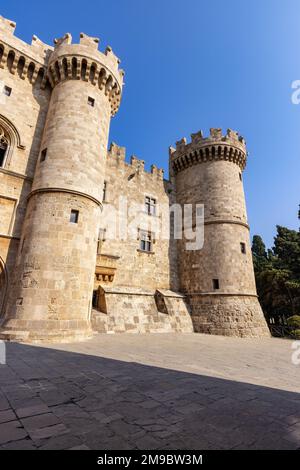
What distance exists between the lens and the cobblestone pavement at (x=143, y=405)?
212cm

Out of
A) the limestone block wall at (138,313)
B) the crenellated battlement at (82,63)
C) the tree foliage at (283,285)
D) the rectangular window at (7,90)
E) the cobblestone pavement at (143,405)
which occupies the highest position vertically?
the crenellated battlement at (82,63)

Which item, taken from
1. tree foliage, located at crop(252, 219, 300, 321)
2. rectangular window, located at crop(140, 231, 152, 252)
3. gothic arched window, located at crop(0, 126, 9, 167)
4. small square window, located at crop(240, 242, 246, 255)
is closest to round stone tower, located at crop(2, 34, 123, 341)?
gothic arched window, located at crop(0, 126, 9, 167)

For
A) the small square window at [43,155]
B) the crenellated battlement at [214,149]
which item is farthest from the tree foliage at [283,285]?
the small square window at [43,155]

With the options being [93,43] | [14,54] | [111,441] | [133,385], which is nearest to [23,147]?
[14,54]

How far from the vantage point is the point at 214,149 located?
17250 millimetres

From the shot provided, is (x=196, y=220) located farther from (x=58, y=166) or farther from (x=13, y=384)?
(x=13, y=384)

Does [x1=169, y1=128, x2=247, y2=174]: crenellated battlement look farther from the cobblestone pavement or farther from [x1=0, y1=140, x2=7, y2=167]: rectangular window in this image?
the cobblestone pavement

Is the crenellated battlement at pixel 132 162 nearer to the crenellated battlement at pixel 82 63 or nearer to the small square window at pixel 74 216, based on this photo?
the crenellated battlement at pixel 82 63

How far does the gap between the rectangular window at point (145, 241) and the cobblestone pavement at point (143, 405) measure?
1067cm

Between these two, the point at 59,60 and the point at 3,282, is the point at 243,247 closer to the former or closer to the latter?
the point at 3,282

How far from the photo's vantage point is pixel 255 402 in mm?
3178

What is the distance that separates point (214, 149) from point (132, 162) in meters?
6.17

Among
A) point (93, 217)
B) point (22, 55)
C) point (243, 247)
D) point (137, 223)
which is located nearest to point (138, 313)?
point (137, 223)
